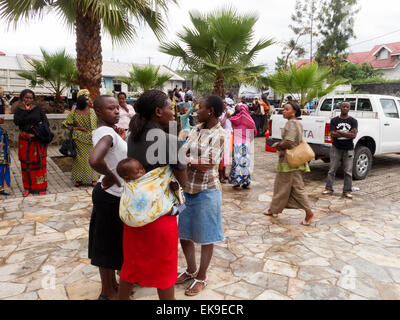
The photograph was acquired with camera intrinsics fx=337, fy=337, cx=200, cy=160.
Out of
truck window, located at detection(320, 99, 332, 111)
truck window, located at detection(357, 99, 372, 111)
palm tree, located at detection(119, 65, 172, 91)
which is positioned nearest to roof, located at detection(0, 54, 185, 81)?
palm tree, located at detection(119, 65, 172, 91)

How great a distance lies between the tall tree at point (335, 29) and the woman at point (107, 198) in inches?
1090

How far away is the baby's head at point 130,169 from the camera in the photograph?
2129 mm

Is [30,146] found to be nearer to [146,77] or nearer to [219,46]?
[219,46]

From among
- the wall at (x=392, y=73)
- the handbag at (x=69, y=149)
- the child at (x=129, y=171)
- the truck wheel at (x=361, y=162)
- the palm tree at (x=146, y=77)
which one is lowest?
the truck wheel at (x=361, y=162)

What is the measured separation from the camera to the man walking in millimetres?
6039

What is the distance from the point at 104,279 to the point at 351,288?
2.25 metres

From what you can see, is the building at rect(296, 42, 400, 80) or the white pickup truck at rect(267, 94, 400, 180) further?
the building at rect(296, 42, 400, 80)

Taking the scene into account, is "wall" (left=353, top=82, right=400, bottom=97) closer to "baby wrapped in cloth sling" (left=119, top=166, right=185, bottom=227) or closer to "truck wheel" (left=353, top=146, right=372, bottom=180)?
"truck wheel" (left=353, top=146, right=372, bottom=180)

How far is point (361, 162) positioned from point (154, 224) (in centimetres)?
650

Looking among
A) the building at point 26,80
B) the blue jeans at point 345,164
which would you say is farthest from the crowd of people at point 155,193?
the building at point 26,80

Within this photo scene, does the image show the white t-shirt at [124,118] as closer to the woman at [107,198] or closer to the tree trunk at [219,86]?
the tree trunk at [219,86]

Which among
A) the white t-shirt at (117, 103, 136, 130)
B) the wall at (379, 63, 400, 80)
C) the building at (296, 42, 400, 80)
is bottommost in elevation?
the white t-shirt at (117, 103, 136, 130)
